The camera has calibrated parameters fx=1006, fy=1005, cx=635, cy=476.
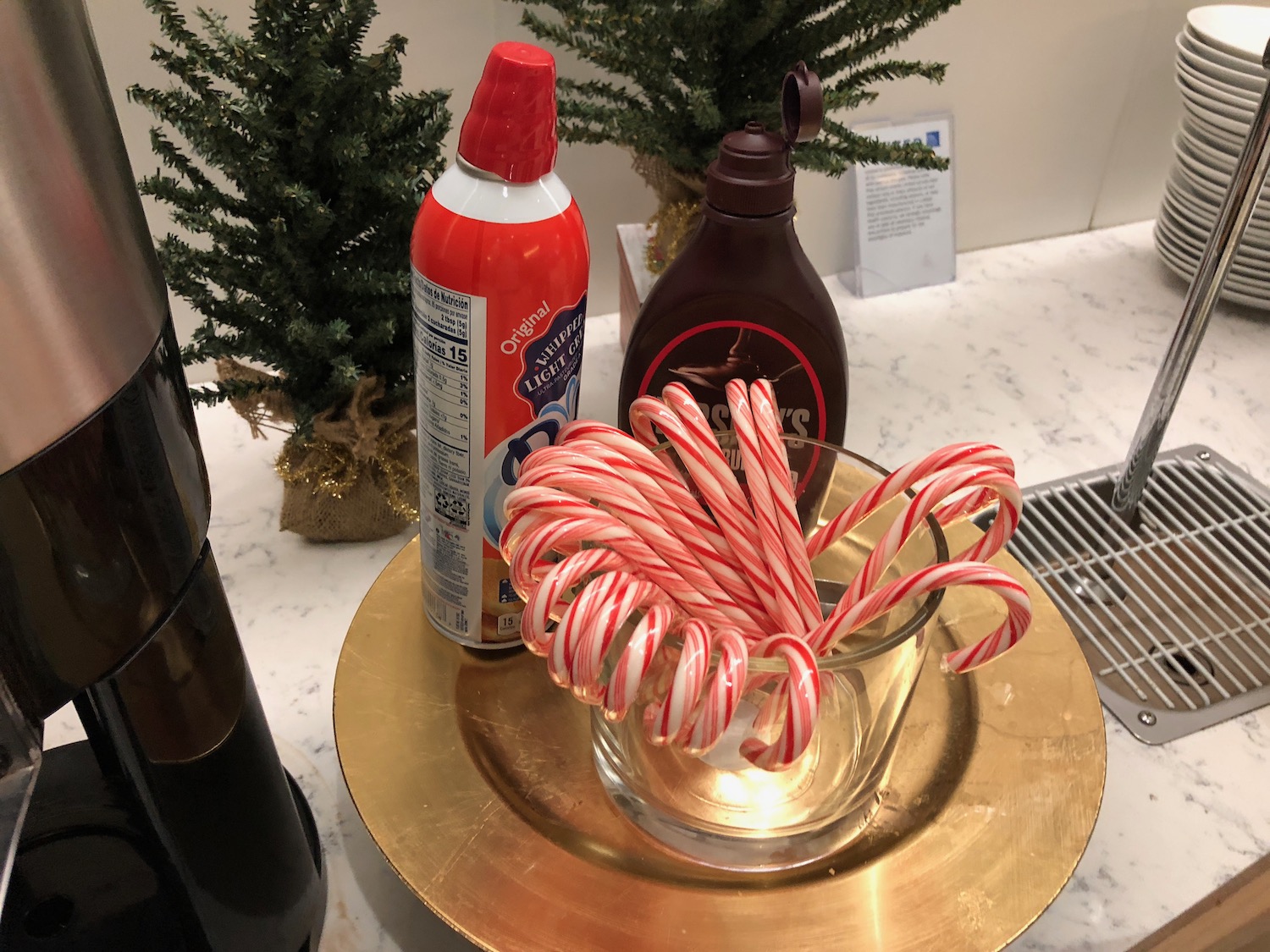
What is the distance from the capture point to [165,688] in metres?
0.31

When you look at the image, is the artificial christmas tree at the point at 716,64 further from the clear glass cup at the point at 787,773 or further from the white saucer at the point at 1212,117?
the white saucer at the point at 1212,117

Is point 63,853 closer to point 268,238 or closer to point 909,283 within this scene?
point 268,238

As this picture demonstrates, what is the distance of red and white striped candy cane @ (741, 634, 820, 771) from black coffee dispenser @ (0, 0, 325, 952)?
0.60 feet

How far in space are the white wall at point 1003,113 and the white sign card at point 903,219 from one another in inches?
0.8

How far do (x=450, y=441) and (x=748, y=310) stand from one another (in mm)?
156

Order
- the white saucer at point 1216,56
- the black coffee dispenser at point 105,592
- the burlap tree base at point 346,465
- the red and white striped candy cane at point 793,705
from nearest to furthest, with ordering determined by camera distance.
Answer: the black coffee dispenser at point 105,592
the red and white striped candy cane at point 793,705
the burlap tree base at point 346,465
the white saucer at point 1216,56

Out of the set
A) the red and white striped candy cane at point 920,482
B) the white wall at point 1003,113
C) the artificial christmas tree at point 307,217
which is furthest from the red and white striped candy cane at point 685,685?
the white wall at point 1003,113

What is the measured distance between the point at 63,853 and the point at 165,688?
141mm

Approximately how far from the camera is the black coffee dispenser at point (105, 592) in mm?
205

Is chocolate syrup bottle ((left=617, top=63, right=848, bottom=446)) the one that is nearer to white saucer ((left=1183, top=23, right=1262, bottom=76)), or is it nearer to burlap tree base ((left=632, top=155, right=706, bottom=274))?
burlap tree base ((left=632, top=155, right=706, bottom=274))

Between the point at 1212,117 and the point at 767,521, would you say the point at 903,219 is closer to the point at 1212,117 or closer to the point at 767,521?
the point at 1212,117

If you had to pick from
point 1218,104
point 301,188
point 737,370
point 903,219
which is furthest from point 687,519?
point 1218,104

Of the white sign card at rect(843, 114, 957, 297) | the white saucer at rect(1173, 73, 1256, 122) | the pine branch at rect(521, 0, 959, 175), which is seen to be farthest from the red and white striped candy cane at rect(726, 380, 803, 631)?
the white saucer at rect(1173, 73, 1256, 122)

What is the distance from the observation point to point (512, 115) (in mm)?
372
